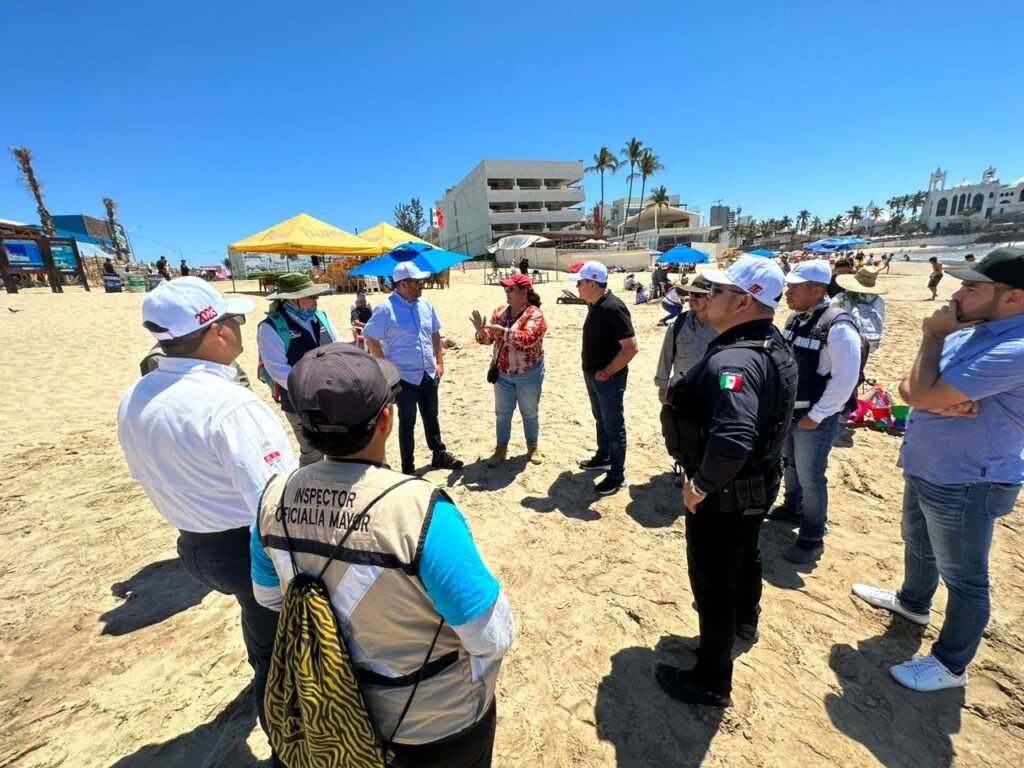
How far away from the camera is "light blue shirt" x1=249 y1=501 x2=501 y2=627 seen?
1.09m

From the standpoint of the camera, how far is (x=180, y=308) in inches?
66.6

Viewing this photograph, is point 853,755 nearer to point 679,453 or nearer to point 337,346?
point 679,453

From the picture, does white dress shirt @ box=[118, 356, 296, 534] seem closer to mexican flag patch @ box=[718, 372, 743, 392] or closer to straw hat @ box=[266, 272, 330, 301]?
mexican flag patch @ box=[718, 372, 743, 392]

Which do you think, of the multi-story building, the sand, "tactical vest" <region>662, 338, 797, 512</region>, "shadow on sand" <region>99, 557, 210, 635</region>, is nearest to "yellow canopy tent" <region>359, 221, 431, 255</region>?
the sand

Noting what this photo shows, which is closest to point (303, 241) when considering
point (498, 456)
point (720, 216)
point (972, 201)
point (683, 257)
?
point (683, 257)

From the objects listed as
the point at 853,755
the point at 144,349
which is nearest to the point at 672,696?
the point at 853,755

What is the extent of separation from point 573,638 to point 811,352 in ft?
8.07

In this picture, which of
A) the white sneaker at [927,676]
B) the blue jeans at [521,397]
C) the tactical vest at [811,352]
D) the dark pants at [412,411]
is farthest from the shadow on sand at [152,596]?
the tactical vest at [811,352]

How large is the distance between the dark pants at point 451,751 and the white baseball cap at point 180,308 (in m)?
1.54

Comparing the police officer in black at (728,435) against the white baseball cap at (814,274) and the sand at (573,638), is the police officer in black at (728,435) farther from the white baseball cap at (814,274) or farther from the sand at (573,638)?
the white baseball cap at (814,274)

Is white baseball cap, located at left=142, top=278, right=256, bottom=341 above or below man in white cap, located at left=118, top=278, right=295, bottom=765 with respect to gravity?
above

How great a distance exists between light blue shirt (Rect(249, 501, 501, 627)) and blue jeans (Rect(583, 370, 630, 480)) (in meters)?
3.12

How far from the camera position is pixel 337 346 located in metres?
1.26

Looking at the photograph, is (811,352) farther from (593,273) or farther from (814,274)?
(593,273)
